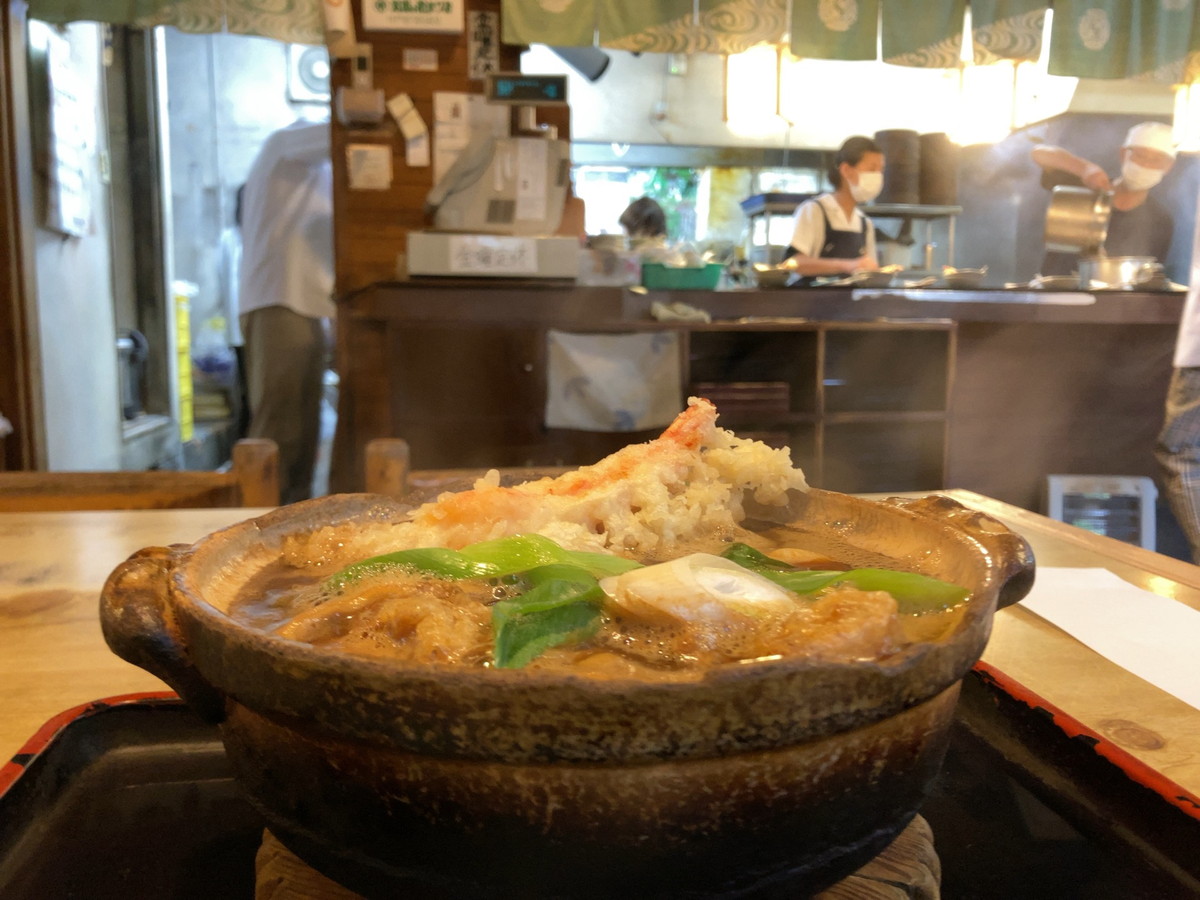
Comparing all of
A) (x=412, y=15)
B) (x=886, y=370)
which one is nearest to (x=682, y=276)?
(x=886, y=370)

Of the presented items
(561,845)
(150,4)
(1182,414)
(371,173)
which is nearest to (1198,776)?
(561,845)

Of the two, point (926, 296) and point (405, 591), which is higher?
point (926, 296)

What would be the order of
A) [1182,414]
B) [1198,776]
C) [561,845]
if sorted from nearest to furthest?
[561,845]
[1198,776]
[1182,414]

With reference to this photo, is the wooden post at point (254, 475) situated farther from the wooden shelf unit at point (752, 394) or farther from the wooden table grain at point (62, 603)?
the wooden shelf unit at point (752, 394)

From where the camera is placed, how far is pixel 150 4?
3.85 metres

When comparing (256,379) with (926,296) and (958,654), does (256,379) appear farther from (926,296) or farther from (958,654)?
(958,654)

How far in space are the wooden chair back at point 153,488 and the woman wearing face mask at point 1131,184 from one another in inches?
217

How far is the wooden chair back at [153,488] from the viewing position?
1.79 meters

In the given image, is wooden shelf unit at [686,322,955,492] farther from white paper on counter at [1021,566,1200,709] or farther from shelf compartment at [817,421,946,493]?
white paper on counter at [1021,566,1200,709]

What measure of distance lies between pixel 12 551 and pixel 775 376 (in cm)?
319

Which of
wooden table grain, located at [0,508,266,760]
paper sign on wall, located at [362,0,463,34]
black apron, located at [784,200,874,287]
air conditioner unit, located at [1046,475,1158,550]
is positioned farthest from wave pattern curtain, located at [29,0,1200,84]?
wooden table grain, located at [0,508,266,760]

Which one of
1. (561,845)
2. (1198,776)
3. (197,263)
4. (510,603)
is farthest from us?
(197,263)

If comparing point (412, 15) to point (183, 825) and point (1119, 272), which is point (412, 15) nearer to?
point (1119, 272)

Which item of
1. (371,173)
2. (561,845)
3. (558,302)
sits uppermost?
(371,173)
